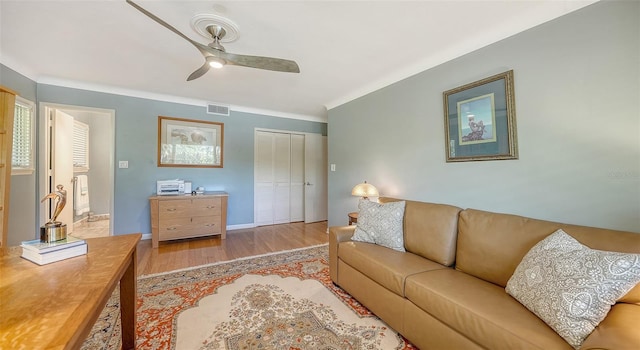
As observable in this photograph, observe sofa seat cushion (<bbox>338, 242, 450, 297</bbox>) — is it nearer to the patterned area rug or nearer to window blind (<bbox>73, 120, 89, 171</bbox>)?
the patterned area rug

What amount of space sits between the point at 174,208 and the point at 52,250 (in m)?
2.65

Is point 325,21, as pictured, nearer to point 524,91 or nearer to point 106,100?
point 524,91

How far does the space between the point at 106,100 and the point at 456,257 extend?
475cm

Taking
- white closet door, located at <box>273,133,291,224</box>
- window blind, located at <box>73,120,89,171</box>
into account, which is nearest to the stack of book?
white closet door, located at <box>273,133,291,224</box>

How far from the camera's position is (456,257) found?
184 cm

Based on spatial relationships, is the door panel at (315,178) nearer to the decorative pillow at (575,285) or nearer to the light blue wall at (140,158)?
the light blue wall at (140,158)

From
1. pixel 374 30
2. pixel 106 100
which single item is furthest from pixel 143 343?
pixel 106 100

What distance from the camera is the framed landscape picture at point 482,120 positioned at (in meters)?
1.92

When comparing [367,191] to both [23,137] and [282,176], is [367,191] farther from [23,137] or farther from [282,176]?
[23,137]

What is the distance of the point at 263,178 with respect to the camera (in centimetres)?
475

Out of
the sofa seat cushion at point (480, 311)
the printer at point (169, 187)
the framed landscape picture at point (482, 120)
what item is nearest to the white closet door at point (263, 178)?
the printer at point (169, 187)

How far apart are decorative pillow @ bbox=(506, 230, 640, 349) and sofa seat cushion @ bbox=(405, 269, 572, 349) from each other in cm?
7

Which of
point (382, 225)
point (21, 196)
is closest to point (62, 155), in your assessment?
point (21, 196)

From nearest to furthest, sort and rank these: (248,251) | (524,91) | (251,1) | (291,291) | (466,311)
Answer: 1. (466,311)
2. (251,1)
3. (524,91)
4. (291,291)
5. (248,251)
